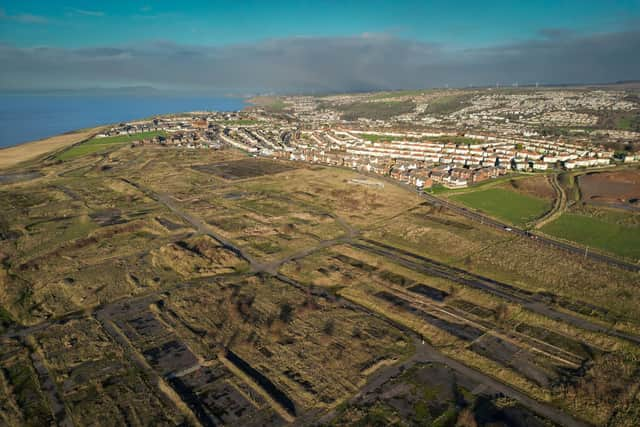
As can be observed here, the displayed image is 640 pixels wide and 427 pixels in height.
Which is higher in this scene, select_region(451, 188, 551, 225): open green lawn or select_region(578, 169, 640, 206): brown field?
select_region(578, 169, 640, 206): brown field

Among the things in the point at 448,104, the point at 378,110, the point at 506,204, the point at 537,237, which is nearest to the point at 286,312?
the point at 537,237

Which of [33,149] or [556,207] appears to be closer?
[556,207]

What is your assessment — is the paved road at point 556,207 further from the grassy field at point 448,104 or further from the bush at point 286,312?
the grassy field at point 448,104

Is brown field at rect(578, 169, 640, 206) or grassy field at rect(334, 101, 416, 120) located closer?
brown field at rect(578, 169, 640, 206)

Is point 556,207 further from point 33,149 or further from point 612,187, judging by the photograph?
point 33,149

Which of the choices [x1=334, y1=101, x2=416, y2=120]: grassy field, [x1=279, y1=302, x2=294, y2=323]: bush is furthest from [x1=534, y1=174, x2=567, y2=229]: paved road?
[x1=334, y1=101, x2=416, y2=120]: grassy field

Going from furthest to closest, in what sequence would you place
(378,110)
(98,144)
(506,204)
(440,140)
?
(378,110)
(98,144)
(440,140)
(506,204)

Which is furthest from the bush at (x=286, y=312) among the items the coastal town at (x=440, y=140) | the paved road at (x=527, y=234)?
the coastal town at (x=440, y=140)

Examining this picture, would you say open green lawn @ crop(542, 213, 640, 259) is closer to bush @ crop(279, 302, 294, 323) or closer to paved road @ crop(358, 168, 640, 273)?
paved road @ crop(358, 168, 640, 273)
